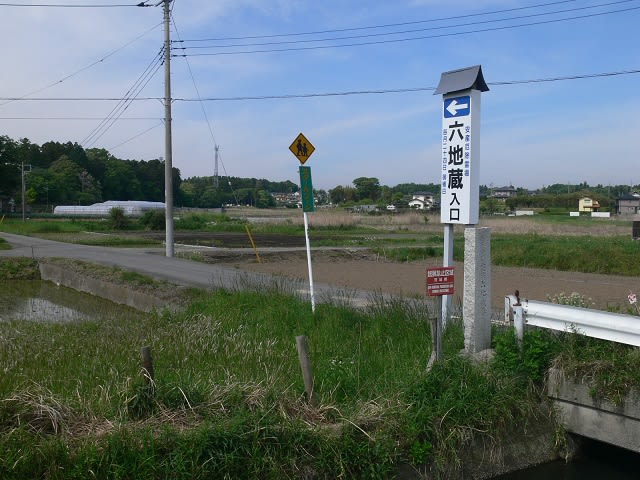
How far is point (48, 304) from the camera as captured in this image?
15227mm

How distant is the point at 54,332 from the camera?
8.62 meters

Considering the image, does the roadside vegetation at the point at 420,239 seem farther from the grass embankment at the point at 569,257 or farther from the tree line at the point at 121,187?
the tree line at the point at 121,187

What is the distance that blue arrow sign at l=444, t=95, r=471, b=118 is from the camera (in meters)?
8.00

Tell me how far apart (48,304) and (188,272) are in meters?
4.59

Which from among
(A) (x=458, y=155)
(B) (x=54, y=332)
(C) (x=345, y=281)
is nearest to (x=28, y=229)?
(C) (x=345, y=281)

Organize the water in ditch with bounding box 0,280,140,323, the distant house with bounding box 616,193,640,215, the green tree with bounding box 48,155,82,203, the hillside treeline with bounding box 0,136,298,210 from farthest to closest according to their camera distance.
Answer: the distant house with bounding box 616,193,640,215 → the green tree with bounding box 48,155,82,203 → the hillside treeline with bounding box 0,136,298,210 → the water in ditch with bounding box 0,280,140,323

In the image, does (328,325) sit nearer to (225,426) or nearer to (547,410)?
(547,410)

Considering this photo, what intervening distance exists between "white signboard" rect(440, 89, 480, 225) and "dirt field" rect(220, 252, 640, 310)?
3529 mm

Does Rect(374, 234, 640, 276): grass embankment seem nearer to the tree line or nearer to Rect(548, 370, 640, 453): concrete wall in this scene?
Rect(548, 370, 640, 453): concrete wall

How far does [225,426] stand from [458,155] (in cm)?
497

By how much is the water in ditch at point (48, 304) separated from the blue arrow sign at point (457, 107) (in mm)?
7149

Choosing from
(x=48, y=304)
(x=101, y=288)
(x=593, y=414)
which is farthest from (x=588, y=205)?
(x=593, y=414)

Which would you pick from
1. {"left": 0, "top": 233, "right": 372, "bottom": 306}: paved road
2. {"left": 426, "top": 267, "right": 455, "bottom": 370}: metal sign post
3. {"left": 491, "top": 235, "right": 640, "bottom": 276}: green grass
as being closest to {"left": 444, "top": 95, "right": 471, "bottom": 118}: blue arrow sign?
{"left": 426, "top": 267, "right": 455, "bottom": 370}: metal sign post

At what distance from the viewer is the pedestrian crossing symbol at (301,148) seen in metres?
10.5
